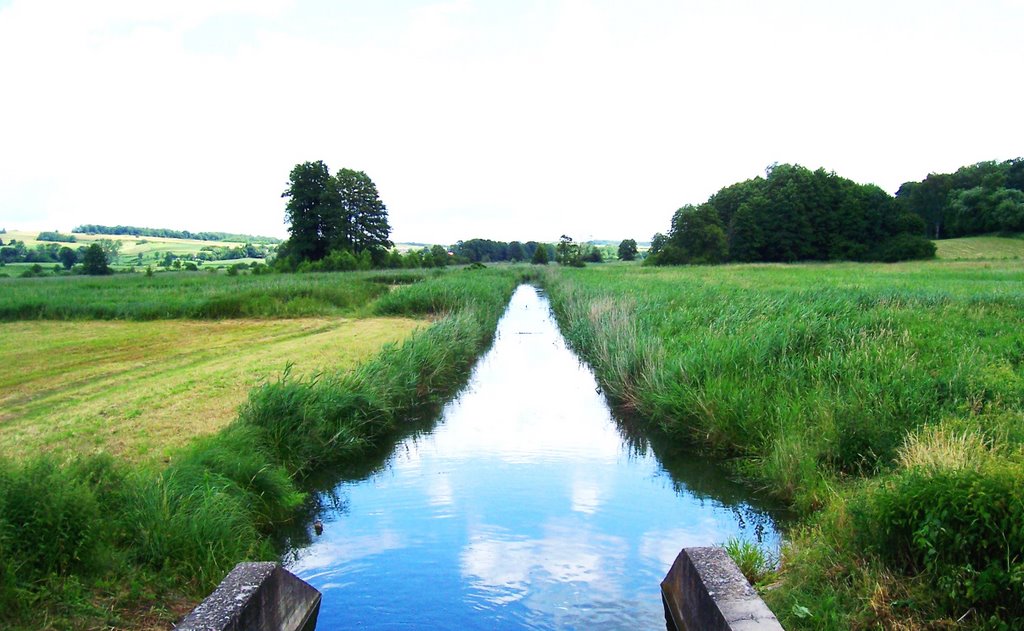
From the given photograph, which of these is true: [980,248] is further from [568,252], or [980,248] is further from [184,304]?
[184,304]

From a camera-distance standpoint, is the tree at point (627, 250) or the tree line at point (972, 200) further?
the tree at point (627, 250)

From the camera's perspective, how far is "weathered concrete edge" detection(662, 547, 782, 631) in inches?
139

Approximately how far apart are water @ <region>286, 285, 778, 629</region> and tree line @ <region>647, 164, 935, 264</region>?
55575 millimetres

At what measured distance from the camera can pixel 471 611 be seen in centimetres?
484

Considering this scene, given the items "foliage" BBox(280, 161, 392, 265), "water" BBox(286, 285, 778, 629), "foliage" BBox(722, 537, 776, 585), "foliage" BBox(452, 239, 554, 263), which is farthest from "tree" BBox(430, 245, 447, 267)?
"foliage" BBox(722, 537, 776, 585)

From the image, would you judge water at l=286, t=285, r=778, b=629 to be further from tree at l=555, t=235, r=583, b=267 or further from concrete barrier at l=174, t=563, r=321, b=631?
tree at l=555, t=235, r=583, b=267

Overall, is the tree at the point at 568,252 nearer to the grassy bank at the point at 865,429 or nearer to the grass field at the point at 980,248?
the grass field at the point at 980,248

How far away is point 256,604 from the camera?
388 cm

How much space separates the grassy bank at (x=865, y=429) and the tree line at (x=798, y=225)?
48833mm

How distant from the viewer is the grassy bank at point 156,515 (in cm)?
373

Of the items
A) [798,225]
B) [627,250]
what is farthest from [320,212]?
[627,250]

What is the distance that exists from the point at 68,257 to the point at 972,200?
84465 mm

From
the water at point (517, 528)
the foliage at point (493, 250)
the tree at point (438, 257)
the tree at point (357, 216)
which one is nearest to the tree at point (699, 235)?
the tree at point (438, 257)

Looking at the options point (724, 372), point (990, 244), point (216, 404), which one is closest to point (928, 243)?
point (990, 244)
